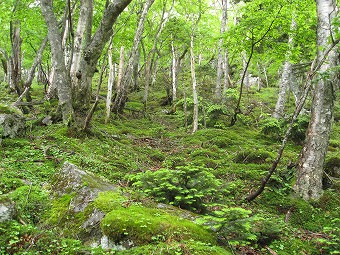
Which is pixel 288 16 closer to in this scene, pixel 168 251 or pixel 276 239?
pixel 276 239

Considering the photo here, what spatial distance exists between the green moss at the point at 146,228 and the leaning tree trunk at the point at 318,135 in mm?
3311

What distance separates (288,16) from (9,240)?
10406mm

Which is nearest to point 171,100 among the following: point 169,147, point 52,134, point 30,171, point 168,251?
point 169,147

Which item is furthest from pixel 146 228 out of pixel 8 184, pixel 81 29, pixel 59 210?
pixel 81 29

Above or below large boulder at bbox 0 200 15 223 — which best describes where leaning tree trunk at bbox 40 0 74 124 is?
above

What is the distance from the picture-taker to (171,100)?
20359 mm

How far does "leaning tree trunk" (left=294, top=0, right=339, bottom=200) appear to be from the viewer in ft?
19.0

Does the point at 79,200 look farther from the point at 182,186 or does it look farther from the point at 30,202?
the point at 182,186

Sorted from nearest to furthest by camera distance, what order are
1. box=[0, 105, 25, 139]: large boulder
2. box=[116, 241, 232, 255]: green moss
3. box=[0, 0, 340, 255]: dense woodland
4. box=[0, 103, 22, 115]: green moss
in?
box=[116, 241, 232, 255]: green moss, box=[0, 0, 340, 255]: dense woodland, box=[0, 105, 25, 139]: large boulder, box=[0, 103, 22, 115]: green moss

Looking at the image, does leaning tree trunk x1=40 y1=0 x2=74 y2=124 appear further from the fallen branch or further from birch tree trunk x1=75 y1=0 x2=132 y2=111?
the fallen branch

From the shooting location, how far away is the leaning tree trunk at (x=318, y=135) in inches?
228

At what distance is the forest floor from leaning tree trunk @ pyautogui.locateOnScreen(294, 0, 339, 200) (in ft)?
0.97

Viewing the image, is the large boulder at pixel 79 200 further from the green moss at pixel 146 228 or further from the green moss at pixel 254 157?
the green moss at pixel 254 157

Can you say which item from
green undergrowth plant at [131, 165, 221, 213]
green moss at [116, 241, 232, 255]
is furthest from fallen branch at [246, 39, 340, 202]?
green moss at [116, 241, 232, 255]
